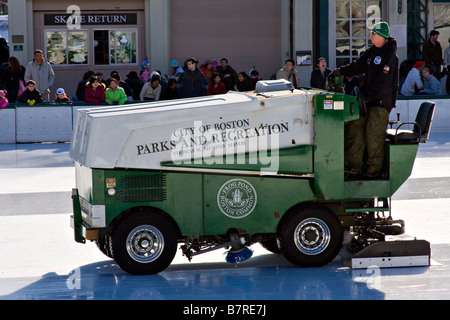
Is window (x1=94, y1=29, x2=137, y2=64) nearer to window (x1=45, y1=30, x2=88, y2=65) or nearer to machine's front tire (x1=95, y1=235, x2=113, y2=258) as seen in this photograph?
window (x1=45, y1=30, x2=88, y2=65)

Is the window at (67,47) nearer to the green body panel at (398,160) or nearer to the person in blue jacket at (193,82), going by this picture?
the person in blue jacket at (193,82)

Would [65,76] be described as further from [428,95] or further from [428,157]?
[428,157]

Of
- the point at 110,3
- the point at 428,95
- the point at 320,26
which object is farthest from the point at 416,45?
the point at 110,3

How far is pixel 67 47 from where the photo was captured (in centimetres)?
2417

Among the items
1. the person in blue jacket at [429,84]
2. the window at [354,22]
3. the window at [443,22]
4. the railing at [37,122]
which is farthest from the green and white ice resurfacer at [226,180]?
the window at [443,22]

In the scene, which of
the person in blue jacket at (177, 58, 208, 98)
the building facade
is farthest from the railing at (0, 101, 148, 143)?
the building facade

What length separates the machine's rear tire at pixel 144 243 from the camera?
7.20 meters

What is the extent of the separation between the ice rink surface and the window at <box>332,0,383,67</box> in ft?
47.1

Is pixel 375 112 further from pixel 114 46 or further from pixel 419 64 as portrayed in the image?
pixel 114 46

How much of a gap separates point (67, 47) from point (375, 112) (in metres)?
17.7

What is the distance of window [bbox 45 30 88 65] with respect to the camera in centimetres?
2405

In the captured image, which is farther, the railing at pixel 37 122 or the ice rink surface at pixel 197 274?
the railing at pixel 37 122

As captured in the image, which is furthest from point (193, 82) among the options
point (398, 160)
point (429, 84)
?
point (398, 160)

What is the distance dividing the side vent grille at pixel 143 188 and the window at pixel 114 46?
1753cm
